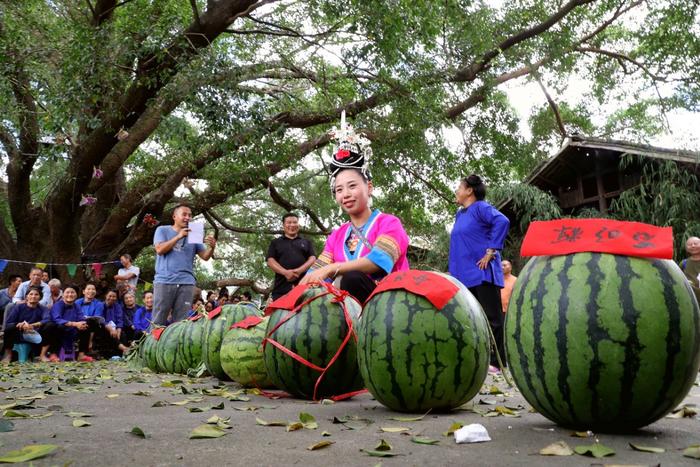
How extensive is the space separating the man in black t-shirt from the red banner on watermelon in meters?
5.42

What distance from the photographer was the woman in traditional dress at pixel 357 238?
12.7 ft

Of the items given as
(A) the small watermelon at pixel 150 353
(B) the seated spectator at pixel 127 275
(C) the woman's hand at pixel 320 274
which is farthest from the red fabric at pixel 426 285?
(B) the seated spectator at pixel 127 275

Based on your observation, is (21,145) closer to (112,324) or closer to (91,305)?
(91,305)

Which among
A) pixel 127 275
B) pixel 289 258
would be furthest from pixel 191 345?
pixel 127 275

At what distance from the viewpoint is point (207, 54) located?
8.74 metres

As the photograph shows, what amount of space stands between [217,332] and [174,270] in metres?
2.18

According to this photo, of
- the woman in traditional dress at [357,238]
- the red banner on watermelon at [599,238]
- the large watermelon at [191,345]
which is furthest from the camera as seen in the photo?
the large watermelon at [191,345]

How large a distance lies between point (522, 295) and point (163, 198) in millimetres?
12802

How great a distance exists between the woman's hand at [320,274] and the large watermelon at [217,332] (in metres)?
1.28

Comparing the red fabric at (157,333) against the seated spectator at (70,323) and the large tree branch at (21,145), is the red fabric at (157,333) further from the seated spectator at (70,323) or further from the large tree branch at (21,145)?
the large tree branch at (21,145)

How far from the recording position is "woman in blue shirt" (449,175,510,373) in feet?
18.6

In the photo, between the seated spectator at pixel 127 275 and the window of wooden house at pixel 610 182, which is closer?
the seated spectator at pixel 127 275

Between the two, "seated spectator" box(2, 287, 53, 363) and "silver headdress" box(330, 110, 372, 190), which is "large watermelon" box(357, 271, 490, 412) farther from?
"seated spectator" box(2, 287, 53, 363)

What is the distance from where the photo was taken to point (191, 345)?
18.1 ft
